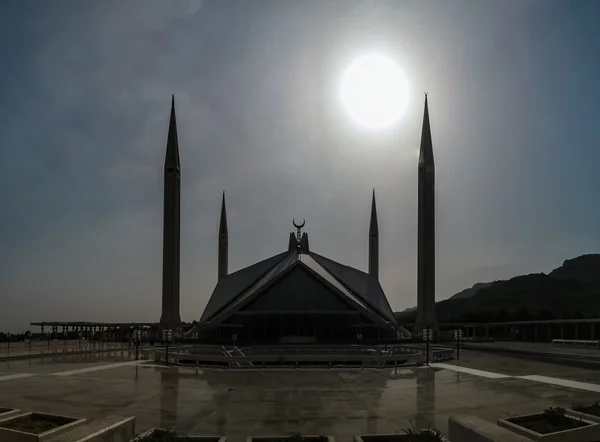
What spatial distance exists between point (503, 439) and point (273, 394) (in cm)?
751

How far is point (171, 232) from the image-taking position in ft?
130

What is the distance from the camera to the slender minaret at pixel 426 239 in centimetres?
3834

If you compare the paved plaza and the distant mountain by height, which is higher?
the distant mountain

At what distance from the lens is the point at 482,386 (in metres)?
13.7

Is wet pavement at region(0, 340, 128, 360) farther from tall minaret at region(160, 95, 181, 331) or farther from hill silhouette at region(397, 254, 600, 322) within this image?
hill silhouette at region(397, 254, 600, 322)

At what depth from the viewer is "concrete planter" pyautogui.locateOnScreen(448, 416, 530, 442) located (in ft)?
18.3

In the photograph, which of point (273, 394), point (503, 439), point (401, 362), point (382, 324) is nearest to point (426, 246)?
point (382, 324)

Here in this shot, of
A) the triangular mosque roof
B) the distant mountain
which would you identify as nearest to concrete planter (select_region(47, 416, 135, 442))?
the triangular mosque roof

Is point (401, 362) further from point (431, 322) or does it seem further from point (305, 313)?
point (431, 322)

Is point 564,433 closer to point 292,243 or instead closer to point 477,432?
point 477,432

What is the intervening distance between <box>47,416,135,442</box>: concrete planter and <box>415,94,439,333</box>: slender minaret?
3329cm

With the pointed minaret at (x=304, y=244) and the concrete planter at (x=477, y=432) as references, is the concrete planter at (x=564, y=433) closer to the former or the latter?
the concrete planter at (x=477, y=432)

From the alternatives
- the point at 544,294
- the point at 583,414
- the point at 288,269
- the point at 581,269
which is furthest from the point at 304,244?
the point at 581,269

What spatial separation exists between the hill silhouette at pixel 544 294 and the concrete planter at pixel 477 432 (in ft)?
338
